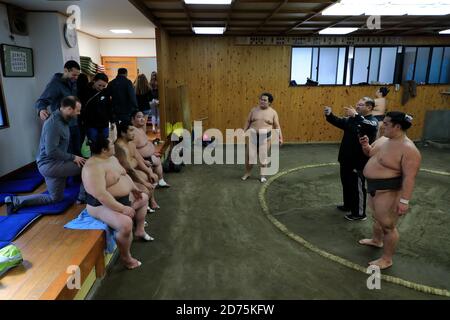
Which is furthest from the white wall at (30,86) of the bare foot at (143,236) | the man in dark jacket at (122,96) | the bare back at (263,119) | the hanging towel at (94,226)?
the bare back at (263,119)

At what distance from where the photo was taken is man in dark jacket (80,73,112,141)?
11.7 ft

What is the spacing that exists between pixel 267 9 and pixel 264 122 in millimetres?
1578

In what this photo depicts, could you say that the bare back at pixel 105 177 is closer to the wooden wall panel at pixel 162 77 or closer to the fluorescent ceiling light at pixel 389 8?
the fluorescent ceiling light at pixel 389 8

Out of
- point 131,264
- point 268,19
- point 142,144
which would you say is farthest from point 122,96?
point 268,19

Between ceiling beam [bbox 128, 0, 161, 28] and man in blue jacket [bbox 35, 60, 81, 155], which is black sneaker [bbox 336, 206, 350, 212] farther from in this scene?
ceiling beam [bbox 128, 0, 161, 28]

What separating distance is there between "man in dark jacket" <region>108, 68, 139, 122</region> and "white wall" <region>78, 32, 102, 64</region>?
340 centimetres

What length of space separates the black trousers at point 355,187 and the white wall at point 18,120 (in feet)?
13.2

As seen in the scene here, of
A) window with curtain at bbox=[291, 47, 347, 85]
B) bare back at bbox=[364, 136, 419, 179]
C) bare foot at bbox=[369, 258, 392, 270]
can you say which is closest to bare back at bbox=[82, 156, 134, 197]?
bare back at bbox=[364, 136, 419, 179]

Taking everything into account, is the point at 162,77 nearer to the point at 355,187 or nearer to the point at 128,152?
the point at 128,152

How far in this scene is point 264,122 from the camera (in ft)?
15.1

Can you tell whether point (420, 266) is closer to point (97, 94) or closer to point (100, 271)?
point (100, 271)

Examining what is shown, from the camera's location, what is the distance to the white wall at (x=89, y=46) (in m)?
6.74
